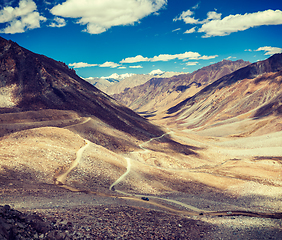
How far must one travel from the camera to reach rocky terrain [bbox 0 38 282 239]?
508 inches

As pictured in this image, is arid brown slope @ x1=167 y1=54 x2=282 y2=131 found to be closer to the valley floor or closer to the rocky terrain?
the rocky terrain

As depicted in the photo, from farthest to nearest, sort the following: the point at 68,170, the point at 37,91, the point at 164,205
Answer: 1. the point at 37,91
2. the point at 68,170
3. the point at 164,205

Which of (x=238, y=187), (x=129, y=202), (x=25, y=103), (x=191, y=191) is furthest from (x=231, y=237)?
(x=25, y=103)

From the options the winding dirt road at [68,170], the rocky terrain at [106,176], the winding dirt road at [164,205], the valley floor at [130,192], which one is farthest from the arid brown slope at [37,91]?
the winding dirt road at [164,205]

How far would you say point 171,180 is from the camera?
107 ft

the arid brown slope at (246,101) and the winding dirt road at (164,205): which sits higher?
the arid brown slope at (246,101)

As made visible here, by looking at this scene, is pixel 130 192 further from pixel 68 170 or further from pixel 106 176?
pixel 68 170

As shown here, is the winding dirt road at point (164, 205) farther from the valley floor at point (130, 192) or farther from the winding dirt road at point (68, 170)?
the valley floor at point (130, 192)

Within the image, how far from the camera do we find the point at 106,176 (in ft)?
90.5

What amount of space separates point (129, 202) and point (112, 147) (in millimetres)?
25601

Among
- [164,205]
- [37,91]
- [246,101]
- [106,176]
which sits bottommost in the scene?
[164,205]

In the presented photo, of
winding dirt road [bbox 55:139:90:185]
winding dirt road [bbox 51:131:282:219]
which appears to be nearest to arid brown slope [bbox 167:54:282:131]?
winding dirt road [bbox 51:131:282:219]

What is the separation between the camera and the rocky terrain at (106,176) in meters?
12.9

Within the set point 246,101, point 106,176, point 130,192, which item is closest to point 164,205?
point 130,192
